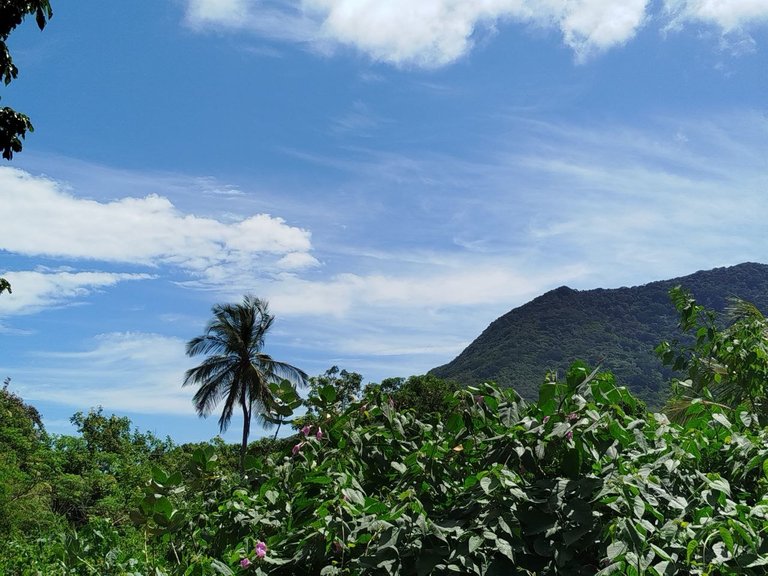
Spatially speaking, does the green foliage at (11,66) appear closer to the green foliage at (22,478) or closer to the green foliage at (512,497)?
the green foliage at (22,478)

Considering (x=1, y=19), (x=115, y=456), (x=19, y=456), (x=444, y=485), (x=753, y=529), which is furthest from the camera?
(x=115, y=456)

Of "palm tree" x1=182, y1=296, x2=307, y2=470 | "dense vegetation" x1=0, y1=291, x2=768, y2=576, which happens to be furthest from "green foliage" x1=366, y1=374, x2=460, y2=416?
"dense vegetation" x1=0, y1=291, x2=768, y2=576

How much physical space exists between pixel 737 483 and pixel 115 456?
90.6 feet

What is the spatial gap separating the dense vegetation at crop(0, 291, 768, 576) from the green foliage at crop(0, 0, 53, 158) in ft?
32.2

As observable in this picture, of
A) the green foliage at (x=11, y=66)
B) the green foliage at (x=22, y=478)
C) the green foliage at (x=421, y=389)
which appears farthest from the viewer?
the green foliage at (x=421, y=389)

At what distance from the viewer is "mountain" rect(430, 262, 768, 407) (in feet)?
232

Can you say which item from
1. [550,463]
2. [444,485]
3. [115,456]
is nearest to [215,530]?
[444,485]

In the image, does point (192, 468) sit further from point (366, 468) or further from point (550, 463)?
point (550, 463)

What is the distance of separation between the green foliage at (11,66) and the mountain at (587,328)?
57.1 m

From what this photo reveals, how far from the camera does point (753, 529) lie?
5.47ft

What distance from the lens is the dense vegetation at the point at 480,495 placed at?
1.74 m

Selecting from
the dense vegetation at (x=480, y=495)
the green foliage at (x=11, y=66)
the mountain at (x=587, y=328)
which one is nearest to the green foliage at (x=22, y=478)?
the green foliage at (x=11, y=66)

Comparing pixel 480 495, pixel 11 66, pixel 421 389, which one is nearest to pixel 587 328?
pixel 421 389

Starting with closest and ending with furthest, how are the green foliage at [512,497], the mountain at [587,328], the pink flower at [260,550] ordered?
the green foliage at [512,497] < the pink flower at [260,550] < the mountain at [587,328]
